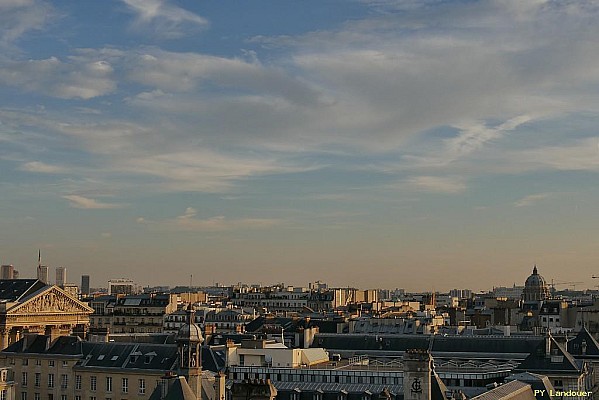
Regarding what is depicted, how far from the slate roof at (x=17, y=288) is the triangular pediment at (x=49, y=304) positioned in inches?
48.1

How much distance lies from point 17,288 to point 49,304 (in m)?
4.84

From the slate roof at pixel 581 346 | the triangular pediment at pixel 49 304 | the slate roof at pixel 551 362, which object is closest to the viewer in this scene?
the slate roof at pixel 551 362

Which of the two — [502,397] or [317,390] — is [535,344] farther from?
[502,397]

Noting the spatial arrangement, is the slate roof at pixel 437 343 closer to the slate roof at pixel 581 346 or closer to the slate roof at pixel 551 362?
the slate roof at pixel 581 346

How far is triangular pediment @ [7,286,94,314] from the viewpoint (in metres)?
135

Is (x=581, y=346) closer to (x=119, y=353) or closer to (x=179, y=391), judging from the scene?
(x=119, y=353)

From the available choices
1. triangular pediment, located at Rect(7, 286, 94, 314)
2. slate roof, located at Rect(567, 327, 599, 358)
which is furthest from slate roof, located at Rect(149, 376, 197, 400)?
triangular pediment, located at Rect(7, 286, 94, 314)

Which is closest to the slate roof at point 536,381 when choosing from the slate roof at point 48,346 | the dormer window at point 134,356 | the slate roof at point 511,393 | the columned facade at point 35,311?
the slate roof at point 511,393

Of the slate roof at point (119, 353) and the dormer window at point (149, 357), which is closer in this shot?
the slate roof at point (119, 353)

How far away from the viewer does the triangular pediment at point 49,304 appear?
13484cm

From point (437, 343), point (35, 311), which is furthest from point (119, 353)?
point (35, 311)

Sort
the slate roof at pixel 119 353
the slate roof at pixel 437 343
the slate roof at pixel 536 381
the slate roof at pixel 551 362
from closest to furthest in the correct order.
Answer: the slate roof at pixel 536 381
the slate roof at pixel 551 362
the slate roof at pixel 119 353
the slate roof at pixel 437 343

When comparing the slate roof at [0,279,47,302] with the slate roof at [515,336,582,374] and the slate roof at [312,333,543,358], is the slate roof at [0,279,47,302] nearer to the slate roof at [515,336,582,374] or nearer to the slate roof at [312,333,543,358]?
the slate roof at [312,333,543,358]

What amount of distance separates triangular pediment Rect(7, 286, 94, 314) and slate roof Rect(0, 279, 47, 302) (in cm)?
122
